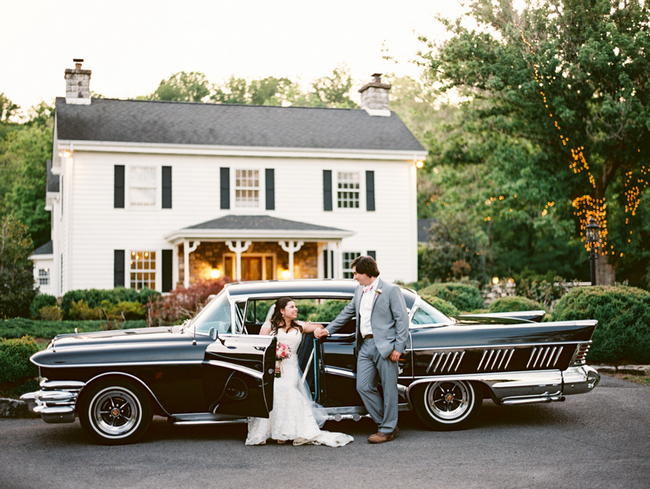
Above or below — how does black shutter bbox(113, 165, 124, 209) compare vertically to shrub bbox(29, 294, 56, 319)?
above

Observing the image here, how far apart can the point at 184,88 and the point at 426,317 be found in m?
57.7

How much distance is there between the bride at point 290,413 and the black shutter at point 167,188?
19269 mm

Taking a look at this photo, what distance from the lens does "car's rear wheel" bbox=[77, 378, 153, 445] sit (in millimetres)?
7949

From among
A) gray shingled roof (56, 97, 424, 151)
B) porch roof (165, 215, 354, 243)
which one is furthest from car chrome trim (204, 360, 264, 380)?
gray shingled roof (56, 97, 424, 151)

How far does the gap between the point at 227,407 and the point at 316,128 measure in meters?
22.7

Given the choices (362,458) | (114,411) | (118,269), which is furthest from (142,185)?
(362,458)

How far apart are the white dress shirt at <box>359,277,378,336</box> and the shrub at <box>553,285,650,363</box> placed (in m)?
6.23

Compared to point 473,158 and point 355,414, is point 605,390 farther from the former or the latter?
point 473,158

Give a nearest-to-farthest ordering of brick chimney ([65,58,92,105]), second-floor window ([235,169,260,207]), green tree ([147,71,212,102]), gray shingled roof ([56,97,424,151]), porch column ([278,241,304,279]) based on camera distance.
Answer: porch column ([278,241,304,279]), gray shingled roof ([56,97,424,151]), second-floor window ([235,169,260,207]), brick chimney ([65,58,92,105]), green tree ([147,71,212,102])

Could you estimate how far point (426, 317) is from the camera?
8641 mm

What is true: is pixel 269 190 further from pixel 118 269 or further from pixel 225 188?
pixel 118 269

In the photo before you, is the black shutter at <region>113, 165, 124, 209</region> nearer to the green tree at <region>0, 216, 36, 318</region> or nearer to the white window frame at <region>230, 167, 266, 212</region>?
the green tree at <region>0, 216, 36, 318</region>

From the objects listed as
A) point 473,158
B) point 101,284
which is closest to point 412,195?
point 473,158

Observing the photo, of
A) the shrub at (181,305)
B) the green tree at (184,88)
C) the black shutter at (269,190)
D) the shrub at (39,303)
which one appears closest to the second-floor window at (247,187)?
the black shutter at (269,190)
